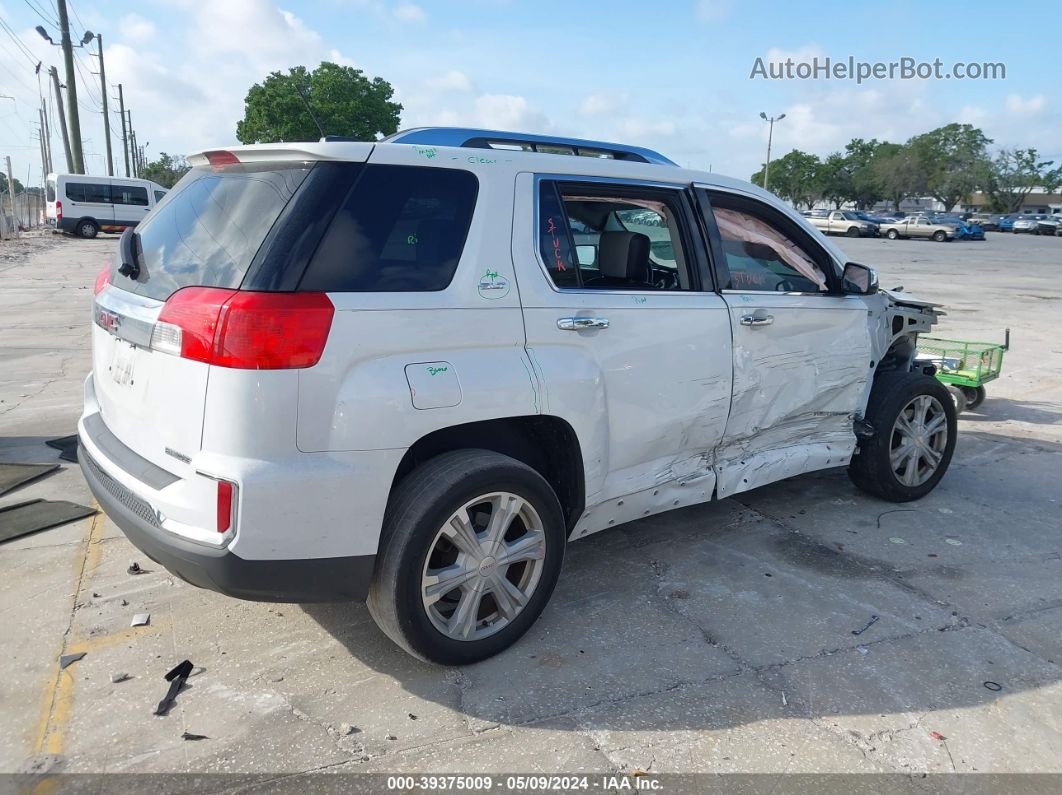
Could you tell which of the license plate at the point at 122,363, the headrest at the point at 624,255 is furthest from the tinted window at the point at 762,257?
the license plate at the point at 122,363

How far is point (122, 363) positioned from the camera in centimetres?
304

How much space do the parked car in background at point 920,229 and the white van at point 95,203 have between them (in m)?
39.8

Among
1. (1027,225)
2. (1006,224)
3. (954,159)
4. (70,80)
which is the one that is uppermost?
(954,159)

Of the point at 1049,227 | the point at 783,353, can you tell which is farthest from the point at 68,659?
the point at 1049,227

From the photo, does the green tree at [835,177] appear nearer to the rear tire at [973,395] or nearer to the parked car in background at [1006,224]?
the parked car in background at [1006,224]

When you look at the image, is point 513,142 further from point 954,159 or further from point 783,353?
point 954,159

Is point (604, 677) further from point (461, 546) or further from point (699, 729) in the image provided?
point (461, 546)

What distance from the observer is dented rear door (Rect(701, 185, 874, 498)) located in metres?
3.94

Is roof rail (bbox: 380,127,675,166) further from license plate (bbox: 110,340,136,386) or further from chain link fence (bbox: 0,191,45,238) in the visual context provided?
chain link fence (bbox: 0,191,45,238)

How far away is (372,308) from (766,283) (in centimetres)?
230

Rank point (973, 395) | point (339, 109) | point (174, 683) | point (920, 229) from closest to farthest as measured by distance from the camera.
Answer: point (174, 683) < point (973, 395) < point (339, 109) < point (920, 229)

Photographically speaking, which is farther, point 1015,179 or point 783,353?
point 1015,179

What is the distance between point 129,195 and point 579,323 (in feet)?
111

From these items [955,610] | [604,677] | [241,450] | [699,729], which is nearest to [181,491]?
[241,450]
